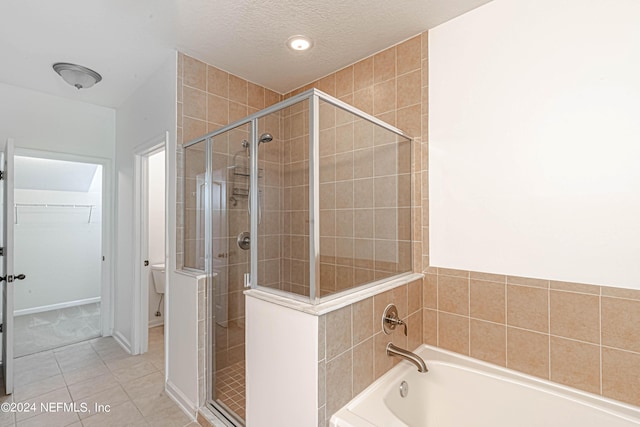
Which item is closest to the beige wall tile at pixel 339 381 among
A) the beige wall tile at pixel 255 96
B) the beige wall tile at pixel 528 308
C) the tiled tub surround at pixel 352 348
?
the tiled tub surround at pixel 352 348

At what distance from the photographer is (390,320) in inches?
63.4

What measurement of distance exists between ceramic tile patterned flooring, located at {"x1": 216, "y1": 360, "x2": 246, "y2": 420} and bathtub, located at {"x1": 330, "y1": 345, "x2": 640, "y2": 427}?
858mm

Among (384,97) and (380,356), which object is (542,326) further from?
(384,97)

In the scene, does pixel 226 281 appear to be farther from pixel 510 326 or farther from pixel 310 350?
pixel 510 326

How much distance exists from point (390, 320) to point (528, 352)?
0.76 m

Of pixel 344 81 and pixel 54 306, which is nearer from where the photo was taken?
pixel 344 81

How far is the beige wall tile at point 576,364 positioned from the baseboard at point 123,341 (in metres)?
3.40

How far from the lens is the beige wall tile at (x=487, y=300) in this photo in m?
1.67

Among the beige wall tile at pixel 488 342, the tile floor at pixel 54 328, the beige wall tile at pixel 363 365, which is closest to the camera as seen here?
the beige wall tile at pixel 363 365

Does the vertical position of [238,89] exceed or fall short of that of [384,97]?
it exceeds it

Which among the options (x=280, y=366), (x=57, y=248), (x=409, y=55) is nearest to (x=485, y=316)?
(x=280, y=366)

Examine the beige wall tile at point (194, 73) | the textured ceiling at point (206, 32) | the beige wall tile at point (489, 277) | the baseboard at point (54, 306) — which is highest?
the textured ceiling at point (206, 32)

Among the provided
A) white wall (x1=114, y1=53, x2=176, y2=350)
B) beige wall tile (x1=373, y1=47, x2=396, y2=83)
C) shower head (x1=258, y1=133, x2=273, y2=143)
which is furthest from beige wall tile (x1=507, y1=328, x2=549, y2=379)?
white wall (x1=114, y1=53, x2=176, y2=350)

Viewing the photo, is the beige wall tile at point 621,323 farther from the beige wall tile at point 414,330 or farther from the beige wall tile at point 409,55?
the beige wall tile at point 409,55
